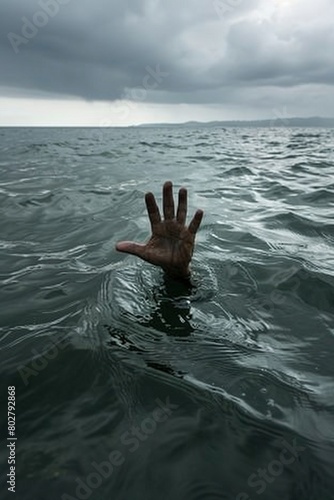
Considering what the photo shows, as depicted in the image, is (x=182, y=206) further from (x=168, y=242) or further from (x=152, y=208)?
(x=168, y=242)

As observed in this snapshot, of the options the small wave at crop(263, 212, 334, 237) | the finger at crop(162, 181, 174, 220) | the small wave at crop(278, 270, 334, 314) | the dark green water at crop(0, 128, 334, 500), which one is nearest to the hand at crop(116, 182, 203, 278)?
the finger at crop(162, 181, 174, 220)

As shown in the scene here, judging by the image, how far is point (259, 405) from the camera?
2688 millimetres

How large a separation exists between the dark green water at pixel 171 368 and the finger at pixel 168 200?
0.95 m

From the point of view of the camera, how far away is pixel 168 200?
12.4 feet

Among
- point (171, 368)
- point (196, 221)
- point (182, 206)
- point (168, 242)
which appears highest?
point (182, 206)

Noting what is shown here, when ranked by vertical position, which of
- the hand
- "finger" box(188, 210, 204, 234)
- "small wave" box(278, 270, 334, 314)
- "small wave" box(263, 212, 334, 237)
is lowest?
"small wave" box(263, 212, 334, 237)

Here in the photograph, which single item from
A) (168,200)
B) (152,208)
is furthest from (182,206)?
(152,208)

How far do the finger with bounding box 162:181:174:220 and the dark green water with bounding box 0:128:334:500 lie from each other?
95cm

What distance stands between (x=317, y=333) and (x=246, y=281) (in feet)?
4.26

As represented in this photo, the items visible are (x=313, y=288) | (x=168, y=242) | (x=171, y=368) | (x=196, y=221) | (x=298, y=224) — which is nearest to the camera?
(x=171, y=368)

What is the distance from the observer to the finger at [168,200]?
366cm

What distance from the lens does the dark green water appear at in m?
2.21

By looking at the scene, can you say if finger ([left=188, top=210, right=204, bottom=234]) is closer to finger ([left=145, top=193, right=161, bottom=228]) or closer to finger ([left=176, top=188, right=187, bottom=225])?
finger ([left=176, top=188, right=187, bottom=225])

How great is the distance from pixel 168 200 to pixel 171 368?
1.65 metres
